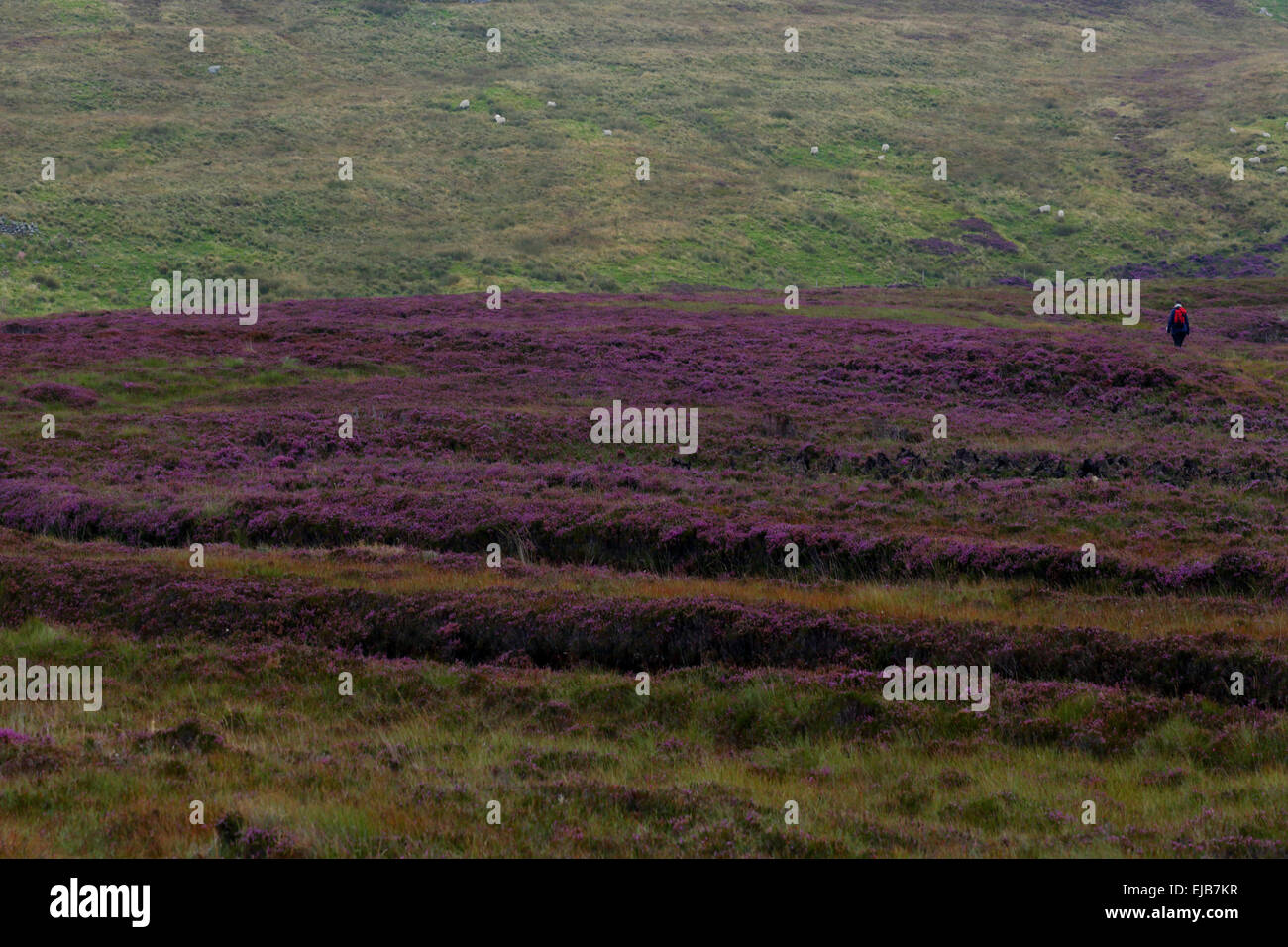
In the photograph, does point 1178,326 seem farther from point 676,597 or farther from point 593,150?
point 593,150

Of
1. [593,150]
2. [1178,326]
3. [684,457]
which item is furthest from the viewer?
[593,150]

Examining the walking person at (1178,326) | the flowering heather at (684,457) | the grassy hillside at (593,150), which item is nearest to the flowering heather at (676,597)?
the flowering heather at (684,457)

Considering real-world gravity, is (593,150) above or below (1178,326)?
above

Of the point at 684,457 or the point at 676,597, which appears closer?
the point at 676,597

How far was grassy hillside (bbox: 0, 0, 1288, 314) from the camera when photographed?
78.6m

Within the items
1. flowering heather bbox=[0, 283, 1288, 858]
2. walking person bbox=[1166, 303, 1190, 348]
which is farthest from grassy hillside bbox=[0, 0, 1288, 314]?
flowering heather bbox=[0, 283, 1288, 858]

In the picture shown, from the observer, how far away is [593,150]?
336 feet

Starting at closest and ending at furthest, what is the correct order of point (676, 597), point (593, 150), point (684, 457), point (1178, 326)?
1. point (676, 597)
2. point (684, 457)
3. point (1178, 326)
4. point (593, 150)

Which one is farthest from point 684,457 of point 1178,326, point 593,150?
point 593,150

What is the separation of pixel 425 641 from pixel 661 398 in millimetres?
21247

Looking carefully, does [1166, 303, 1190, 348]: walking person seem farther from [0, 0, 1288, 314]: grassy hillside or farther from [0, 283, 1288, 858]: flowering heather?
[0, 0, 1288, 314]: grassy hillside

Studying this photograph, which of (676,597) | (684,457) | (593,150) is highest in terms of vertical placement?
(676,597)
